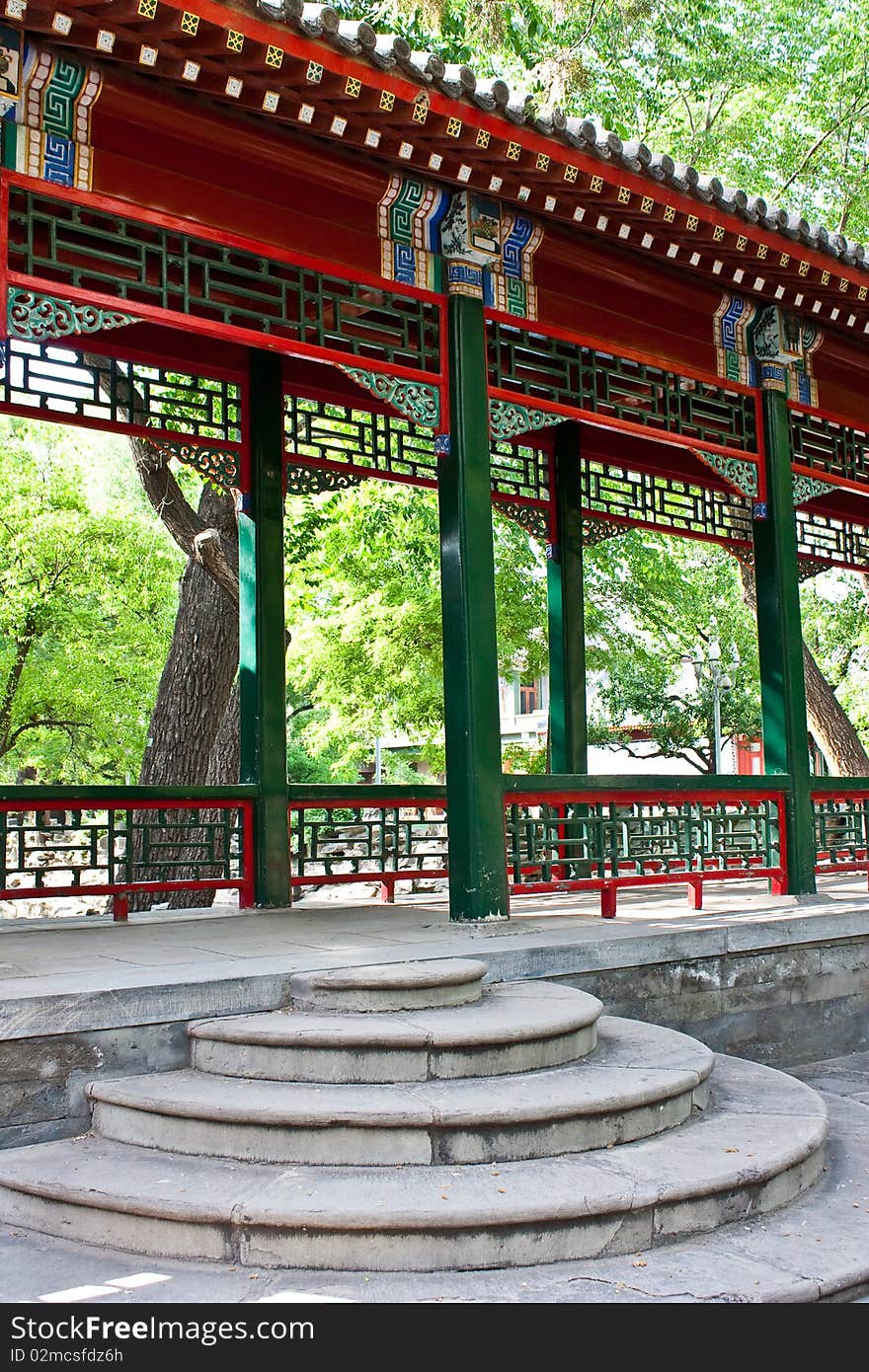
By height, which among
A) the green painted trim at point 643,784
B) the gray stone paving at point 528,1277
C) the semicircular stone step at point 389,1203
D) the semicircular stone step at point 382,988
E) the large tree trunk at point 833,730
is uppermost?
the large tree trunk at point 833,730

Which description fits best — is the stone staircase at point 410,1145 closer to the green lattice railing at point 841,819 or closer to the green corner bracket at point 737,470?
the green lattice railing at point 841,819

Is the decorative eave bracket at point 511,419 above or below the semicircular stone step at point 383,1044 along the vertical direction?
above

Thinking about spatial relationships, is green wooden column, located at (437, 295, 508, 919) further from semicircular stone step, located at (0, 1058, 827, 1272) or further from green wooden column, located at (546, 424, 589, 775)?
green wooden column, located at (546, 424, 589, 775)

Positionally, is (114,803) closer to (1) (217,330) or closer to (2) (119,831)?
(2) (119,831)

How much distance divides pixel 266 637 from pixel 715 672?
18.5m

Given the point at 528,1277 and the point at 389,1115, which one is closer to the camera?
the point at 528,1277

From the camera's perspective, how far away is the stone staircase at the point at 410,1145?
3408 mm

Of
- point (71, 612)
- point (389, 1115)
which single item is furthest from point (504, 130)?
point (71, 612)

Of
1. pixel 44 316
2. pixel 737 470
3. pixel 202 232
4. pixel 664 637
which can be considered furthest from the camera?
pixel 664 637

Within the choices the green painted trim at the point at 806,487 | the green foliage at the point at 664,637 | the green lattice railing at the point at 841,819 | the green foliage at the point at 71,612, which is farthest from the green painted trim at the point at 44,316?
the green foliage at the point at 71,612

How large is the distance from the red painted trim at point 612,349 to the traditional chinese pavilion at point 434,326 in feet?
0.09

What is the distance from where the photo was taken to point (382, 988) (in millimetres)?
4590
